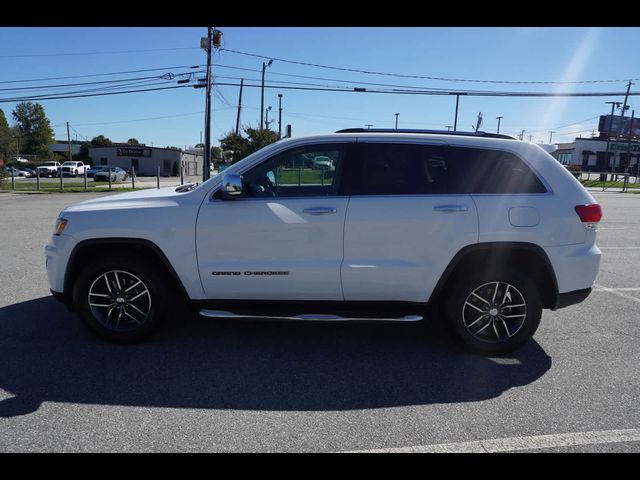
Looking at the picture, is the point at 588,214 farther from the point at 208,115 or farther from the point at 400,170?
the point at 208,115

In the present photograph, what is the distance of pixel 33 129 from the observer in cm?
9519

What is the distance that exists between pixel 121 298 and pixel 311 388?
1.94m

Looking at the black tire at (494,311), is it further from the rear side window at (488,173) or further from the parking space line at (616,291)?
the parking space line at (616,291)

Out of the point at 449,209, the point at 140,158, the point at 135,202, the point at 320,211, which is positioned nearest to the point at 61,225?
the point at 135,202

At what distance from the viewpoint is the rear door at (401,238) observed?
3.78 meters

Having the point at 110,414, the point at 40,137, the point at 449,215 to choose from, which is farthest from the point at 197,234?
the point at 40,137

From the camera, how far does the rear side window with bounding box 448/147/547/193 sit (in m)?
3.90

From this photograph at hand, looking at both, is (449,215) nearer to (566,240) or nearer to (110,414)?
(566,240)

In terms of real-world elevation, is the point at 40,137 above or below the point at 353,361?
above

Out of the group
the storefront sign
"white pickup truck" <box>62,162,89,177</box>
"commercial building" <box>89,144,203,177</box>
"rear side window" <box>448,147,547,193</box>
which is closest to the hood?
"rear side window" <box>448,147,547,193</box>

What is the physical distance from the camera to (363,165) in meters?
3.96

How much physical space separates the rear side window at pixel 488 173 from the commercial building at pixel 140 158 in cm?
6534

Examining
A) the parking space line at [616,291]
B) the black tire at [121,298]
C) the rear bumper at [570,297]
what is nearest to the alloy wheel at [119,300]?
the black tire at [121,298]
